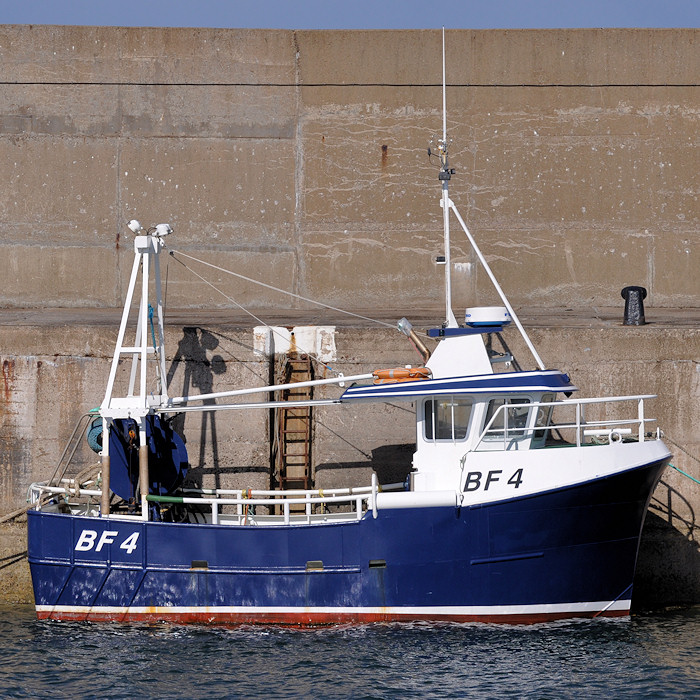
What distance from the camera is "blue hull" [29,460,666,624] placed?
12102 mm

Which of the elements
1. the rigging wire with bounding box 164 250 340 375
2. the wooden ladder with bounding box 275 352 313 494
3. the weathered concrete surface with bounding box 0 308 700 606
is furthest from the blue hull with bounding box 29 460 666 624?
A: the rigging wire with bounding box 164 250 340 375

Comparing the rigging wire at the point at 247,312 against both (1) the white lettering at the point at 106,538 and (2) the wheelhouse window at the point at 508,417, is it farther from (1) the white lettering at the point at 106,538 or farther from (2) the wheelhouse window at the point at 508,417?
(1) the white lettering at the point at 106,538

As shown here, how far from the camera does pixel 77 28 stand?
16859 mm

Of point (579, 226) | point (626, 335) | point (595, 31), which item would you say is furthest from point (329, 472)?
point (595, 31)

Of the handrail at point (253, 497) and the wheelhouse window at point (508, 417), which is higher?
the wheelhouse window at point (508, 417)

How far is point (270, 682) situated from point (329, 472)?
12.7 feet

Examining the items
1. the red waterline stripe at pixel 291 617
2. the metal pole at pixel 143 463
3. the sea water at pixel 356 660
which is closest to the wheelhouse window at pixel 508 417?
the red waterline stripe at pixel 291 617

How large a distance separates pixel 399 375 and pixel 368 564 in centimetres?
217

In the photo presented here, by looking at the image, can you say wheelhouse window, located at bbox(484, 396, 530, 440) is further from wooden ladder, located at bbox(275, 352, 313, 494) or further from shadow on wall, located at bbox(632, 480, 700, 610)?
wooden ladder, located at bbox(275, 352, 313, 494)

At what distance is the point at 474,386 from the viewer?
12492 millimetres

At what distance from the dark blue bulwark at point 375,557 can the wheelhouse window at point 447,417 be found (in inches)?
41.7

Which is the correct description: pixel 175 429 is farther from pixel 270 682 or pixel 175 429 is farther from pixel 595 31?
pixel 595 31

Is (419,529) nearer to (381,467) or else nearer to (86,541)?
(381,467)

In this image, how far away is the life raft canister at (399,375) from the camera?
12719 mm
